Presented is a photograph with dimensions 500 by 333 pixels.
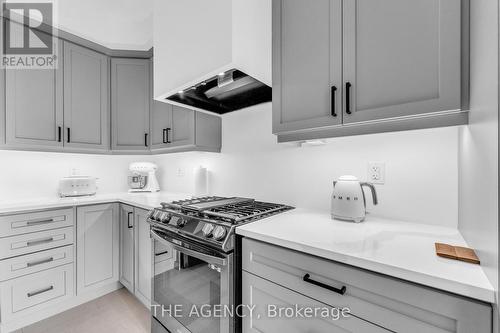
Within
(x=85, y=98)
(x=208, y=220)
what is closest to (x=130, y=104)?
(x=85, y=98)

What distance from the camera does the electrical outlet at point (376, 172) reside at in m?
1.15

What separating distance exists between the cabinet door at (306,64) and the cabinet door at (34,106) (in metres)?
2.07

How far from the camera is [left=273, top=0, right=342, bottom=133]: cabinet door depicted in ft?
3.25

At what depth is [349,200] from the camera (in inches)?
42.9

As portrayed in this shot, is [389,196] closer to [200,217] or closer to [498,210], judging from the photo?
[498,210]

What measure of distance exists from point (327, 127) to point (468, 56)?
0.51 meters

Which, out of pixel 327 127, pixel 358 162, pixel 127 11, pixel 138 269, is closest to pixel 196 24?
pixel 327 127

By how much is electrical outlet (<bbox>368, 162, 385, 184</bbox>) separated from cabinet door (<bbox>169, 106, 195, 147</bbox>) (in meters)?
1.36

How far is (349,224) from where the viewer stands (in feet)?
3.48

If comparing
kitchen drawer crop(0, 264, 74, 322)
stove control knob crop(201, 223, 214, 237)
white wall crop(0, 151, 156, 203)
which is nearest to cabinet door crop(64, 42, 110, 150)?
white wall crop(0, 151, 156, 203)

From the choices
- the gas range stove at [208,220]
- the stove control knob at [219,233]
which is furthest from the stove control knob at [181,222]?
the stove control knob at [219,233]

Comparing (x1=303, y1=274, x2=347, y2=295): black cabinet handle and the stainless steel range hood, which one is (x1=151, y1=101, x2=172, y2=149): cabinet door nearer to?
the stainless steel range hood

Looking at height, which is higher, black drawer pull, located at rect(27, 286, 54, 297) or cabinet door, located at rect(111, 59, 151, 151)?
cabinet door, located at rect(111, 59, 151, 151)

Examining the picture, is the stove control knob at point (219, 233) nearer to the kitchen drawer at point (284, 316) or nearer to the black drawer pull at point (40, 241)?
Answer: the kitchen drawer at point (284, 316)
